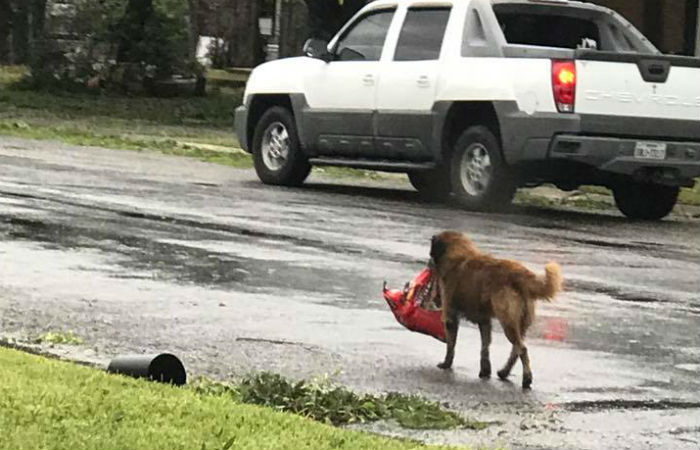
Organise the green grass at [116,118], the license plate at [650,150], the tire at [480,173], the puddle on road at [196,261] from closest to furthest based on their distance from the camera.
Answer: the puddle on road at [196,261] → the license plate at [650,150] → the tire at [480,173] → the green grass at [116,118]

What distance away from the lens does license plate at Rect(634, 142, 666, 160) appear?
13711mm

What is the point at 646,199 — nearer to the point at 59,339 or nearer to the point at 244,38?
the point at 59,339

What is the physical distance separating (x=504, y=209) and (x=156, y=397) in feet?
30.0

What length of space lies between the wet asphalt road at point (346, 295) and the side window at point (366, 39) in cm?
162

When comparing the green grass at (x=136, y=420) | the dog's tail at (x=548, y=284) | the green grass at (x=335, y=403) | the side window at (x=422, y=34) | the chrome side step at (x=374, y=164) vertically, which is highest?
the side window at (x=422, y=34)

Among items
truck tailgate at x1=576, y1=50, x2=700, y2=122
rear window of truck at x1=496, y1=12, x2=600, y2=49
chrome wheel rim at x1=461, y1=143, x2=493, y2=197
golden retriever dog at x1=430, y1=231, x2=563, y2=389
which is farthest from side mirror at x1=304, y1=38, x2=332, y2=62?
golden retriever dog at x1=430, y1=231, x2=563, y2=389

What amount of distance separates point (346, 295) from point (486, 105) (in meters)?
5.76

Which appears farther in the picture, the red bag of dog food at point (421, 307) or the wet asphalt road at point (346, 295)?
the red bag of dog food at point (421, 307)

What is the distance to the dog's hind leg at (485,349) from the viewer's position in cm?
667

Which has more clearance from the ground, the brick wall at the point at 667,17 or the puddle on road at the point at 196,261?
the brick wall at the point at 667,17

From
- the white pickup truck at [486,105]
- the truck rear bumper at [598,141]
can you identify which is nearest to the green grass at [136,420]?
the truck rear bumper at [598,141]

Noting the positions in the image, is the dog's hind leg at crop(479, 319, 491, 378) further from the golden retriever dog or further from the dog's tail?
the dog's tail

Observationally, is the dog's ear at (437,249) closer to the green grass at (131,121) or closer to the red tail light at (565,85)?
the red tail light at (565,85)

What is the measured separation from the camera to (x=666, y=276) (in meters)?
10.5
